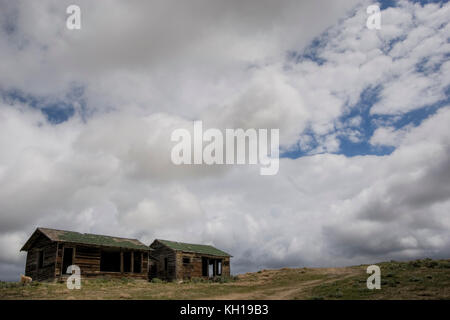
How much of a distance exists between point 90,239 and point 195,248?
13775mm

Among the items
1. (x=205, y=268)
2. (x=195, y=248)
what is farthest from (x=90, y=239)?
(x=205, y=268)

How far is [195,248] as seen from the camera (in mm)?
43500

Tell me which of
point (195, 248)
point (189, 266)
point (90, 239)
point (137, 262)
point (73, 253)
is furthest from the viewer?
point (195, 248)

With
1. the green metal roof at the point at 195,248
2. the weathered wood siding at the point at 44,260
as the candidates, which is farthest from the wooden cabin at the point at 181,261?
the weathered wood siding at the point at 44,260

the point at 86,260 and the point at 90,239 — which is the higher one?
the point at 90,239

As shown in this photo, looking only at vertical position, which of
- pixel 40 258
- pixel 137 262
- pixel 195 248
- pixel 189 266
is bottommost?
pixel 189 266

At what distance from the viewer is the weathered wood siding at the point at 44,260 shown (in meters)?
30.8

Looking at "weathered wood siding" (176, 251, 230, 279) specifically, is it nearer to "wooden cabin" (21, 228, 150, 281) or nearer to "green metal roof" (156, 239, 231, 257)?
"green metal roof" (156, 239, 231, 257)

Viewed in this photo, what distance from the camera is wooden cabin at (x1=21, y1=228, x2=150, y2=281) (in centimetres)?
3084

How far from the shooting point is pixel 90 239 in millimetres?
33812

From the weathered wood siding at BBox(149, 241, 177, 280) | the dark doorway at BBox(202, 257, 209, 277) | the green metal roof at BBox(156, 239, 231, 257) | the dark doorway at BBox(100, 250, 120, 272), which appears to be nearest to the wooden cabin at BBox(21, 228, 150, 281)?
the weathered wood siding at BBox(149, 241, 177, 280)

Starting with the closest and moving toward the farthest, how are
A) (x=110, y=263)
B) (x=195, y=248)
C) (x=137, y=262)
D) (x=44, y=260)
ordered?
(x=44, y=260), (x=137, y=262), (x=110, y=263), (x=195, y=248)

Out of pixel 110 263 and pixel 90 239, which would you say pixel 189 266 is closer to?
pixel 110 263

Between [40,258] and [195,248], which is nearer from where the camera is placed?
[40,258]
